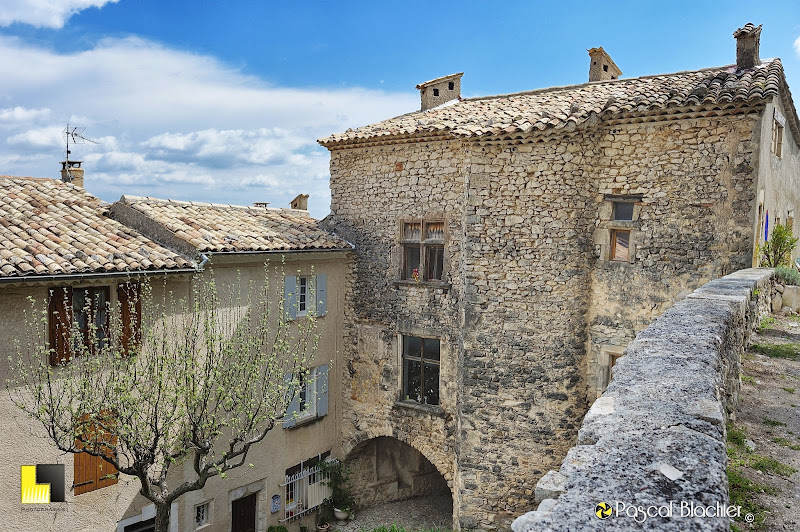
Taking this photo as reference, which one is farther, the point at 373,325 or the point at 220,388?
the point at 373,325

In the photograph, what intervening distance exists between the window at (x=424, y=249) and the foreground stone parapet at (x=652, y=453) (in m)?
8.67

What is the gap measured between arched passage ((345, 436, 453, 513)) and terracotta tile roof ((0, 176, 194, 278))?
7489 mm

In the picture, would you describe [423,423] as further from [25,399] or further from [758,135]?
[758,135]

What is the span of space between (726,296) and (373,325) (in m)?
8.90

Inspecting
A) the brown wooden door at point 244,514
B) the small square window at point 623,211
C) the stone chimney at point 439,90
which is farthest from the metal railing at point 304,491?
the stone chimney at point 439,90

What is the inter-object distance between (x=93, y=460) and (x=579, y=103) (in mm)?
11210

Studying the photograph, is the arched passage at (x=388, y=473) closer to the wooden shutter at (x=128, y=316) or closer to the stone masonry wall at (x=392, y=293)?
the stone masonry wall at (x=392, y=293)

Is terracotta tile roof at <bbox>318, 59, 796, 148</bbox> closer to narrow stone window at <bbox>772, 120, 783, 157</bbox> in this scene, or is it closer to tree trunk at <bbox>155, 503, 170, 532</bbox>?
narrow stone window at <bbox>772, 120, 783, 157</bbox>

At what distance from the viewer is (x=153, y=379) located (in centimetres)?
943

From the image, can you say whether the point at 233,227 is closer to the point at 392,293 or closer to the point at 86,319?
the point at 86,319

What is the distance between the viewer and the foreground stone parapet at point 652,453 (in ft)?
6.34

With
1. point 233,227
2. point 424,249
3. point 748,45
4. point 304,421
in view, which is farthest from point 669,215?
point 304,421

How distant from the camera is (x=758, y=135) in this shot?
367 inches

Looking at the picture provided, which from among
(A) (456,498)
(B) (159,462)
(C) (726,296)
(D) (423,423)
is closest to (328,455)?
(D) (423,423)
